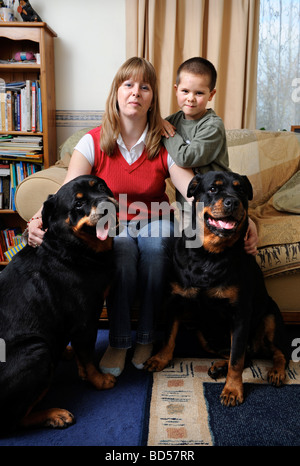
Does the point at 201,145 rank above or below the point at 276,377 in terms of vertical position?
above

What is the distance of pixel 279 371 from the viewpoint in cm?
154

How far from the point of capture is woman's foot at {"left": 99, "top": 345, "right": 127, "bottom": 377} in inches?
61.5

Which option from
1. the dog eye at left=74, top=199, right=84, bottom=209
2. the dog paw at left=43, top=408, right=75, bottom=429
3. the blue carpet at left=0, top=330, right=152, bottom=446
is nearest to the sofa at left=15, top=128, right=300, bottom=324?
the dog eye at left=74, top=199, right=84, bottom=209

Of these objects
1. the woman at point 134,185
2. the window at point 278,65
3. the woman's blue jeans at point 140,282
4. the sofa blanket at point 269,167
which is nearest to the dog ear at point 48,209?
the woman at point 134,185

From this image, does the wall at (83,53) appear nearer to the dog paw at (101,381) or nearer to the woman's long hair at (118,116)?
the woman's long hair at (118,116)

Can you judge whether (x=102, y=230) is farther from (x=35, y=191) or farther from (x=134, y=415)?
(x=35, y=191)

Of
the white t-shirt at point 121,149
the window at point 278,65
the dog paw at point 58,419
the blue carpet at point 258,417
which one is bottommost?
the blue carpet at point 258,417

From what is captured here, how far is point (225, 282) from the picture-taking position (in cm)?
141

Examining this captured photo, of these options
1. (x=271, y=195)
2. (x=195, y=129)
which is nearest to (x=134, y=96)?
(x=195, y=129)

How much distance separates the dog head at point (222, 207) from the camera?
4.28ft

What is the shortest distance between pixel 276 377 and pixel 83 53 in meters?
2.84

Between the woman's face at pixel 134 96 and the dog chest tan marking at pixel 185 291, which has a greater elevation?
the woman's face at pixel 134 96

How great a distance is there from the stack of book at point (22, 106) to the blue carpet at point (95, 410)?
1953 millimetres

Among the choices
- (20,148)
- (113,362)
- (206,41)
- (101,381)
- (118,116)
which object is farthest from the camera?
(206,41)
